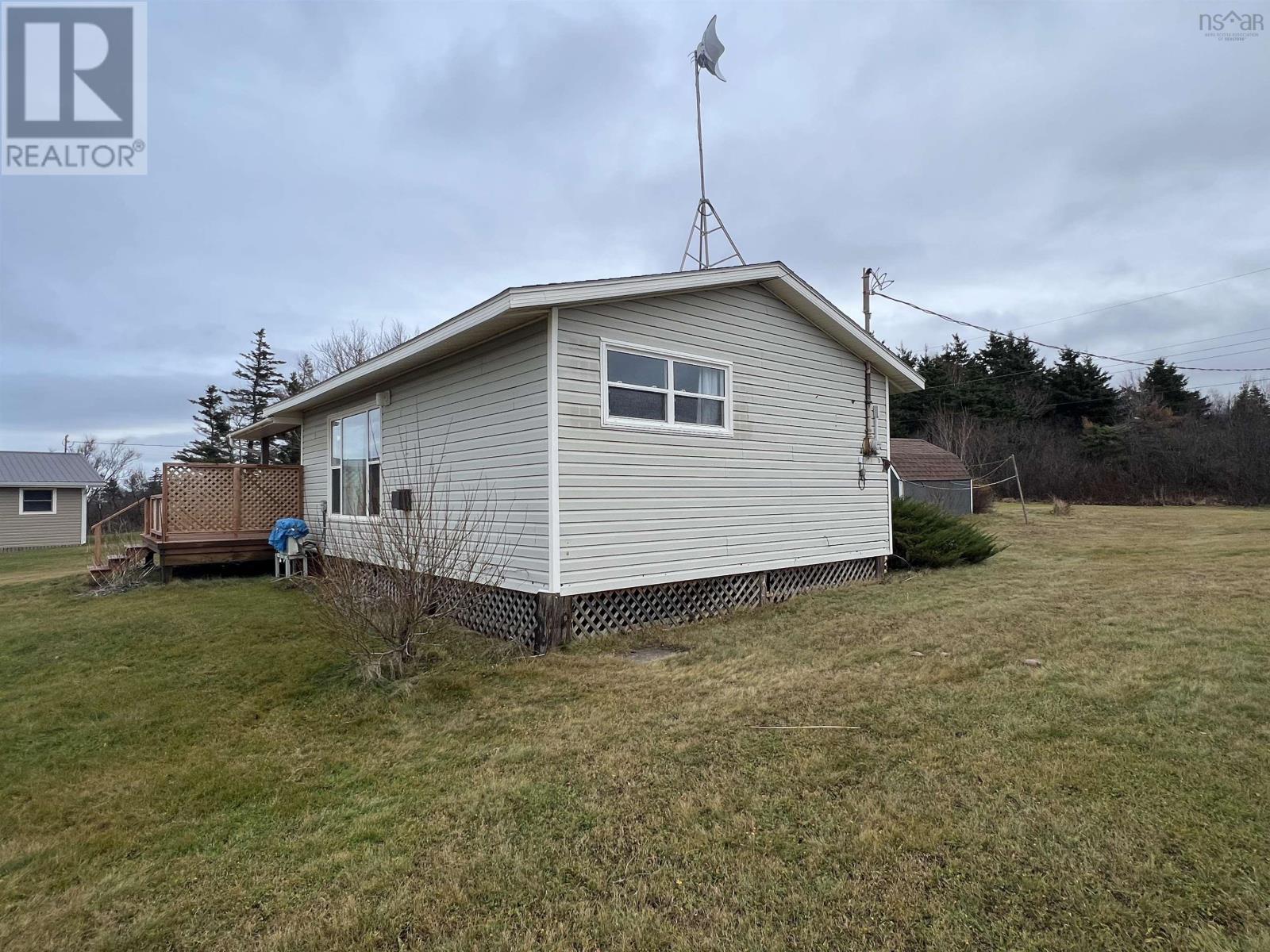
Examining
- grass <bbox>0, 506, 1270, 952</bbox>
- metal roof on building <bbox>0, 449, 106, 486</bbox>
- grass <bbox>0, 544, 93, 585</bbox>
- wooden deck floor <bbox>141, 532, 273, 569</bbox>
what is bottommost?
grass <bbox>0, 544, 93, 585</bbox>

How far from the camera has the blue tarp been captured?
10.7 m

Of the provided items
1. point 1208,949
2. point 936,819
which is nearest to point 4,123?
point 936,819

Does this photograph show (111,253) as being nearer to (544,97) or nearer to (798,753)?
(544,97)

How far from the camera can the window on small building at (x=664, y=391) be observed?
6.59 metres

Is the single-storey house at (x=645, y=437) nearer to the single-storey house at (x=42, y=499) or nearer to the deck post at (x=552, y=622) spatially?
the deck post at (x=552, y=622)

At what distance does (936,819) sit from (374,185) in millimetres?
15787

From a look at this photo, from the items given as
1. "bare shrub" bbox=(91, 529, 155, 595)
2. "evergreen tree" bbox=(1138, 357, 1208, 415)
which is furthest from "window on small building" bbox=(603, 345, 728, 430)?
"evergreen tree" bbox=(1138, 357, 1208, 415)

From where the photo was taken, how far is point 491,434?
687cm

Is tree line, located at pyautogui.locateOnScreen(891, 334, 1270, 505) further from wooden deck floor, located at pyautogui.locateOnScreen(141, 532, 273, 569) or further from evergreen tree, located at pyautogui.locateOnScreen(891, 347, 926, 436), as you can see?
wooden deck floor, located at pyautogui.locateOnScreen(141, 532, 273, 569)

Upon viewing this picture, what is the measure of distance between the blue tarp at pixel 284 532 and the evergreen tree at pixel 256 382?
77.9 feet

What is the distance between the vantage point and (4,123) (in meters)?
8.12

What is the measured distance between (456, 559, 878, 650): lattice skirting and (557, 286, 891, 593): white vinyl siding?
236 millimetres

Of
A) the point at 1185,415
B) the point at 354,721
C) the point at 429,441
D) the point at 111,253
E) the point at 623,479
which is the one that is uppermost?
the point at 111,253

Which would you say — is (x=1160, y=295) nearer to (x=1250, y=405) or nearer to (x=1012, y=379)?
(x=1250, y=405)
